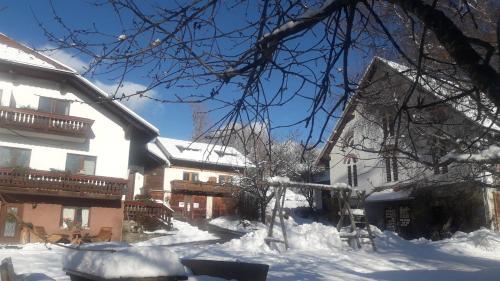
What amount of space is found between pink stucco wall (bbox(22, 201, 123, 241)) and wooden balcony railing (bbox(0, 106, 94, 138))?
3.71m

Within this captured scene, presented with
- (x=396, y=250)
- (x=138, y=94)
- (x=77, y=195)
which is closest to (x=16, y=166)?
(x=77, y=195)

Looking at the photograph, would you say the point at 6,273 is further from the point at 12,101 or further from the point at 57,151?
the point at 12,101

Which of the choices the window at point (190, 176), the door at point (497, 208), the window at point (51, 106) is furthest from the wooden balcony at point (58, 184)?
the door at point (497, 208)

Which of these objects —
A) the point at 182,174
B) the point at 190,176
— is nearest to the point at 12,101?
the point at 182,174

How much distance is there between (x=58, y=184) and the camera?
22375mm

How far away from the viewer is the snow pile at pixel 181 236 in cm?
2237

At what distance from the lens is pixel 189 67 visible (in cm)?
402

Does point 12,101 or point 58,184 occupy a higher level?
point 12,101

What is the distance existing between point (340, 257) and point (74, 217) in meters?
15.2

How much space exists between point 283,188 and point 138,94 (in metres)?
13.0

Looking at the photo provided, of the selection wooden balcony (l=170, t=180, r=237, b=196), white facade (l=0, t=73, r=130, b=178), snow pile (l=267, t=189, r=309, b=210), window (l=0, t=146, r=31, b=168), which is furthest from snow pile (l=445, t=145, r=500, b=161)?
snow pile (l=267, t=189, r=309, b=210)

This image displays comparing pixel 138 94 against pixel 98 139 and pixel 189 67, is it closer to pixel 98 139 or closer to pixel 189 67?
pixel 189 67

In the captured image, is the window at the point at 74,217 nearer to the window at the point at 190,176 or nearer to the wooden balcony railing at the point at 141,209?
the wooden balcony railing at the point at 141,209

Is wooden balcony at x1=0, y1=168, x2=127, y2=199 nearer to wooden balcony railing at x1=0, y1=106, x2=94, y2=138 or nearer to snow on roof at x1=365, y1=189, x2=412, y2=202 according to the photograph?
wooden balcony railing at x1=0, y1=106, x2=94, y2=138
